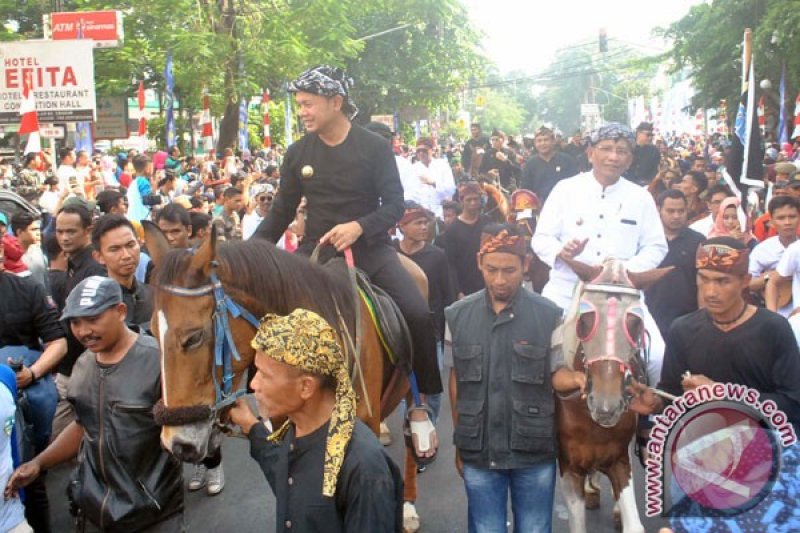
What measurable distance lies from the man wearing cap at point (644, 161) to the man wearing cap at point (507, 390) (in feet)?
34.0

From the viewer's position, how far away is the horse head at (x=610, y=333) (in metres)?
4.02

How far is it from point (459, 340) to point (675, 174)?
436 inches

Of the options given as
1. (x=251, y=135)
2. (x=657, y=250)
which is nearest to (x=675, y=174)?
(x=657, y=250)

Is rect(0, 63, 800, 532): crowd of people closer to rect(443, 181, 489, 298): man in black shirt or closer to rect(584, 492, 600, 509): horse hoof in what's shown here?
rect(584, 492, 600, 509): horse hoof

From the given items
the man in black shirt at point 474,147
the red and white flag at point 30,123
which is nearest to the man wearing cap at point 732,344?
the red and white flag at point 30,123

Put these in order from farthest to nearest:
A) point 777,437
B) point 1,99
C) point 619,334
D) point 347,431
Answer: point 1,99 → point 619,334 → point 777,437 → point 347,431

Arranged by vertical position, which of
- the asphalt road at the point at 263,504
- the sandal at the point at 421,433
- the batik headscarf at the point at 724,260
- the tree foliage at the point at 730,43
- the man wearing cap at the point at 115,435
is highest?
the tree foliage at the point at 730,43

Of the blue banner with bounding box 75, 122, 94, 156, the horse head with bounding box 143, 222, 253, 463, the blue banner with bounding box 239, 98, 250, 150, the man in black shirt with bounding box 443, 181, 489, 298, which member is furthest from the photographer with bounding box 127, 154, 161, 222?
the blue banner with bounding box 239, 98, 250, 150

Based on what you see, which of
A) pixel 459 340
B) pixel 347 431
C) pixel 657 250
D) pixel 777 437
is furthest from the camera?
pixel 657 250

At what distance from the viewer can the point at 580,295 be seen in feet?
14.6

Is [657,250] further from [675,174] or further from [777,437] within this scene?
[675,174]

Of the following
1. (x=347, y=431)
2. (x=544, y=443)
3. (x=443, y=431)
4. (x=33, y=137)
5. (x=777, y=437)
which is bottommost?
(x=443, y=431)

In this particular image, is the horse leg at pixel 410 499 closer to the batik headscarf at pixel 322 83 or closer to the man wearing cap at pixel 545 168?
the batik headscarf at pixel 322 83

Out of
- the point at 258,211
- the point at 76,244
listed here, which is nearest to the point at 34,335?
the point at 76,244
